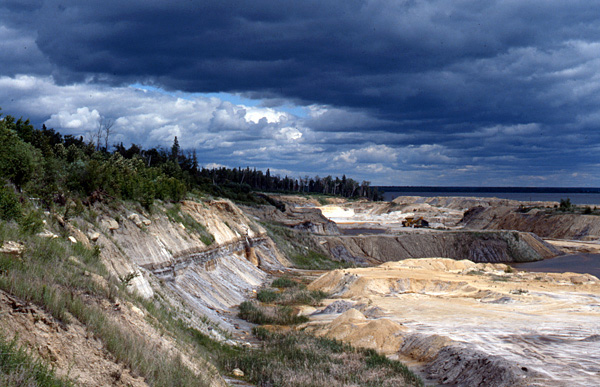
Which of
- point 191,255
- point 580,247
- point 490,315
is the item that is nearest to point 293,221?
point 580,247

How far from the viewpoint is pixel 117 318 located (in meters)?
10.5

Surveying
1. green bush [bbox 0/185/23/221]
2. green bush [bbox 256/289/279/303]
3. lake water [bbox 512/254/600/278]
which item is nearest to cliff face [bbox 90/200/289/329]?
green bush [bbox 256/289/279/303]

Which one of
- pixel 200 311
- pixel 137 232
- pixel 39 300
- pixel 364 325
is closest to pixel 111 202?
pixel 137 232

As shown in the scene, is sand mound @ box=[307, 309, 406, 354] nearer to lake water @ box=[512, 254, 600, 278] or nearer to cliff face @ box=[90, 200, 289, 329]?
cliff face @ box=[90, 200, 289, 329]

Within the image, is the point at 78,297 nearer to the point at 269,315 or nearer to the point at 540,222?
the point at 269,315

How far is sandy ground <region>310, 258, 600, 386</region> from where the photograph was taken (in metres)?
16.7

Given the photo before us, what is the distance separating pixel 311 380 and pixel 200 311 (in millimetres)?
10509

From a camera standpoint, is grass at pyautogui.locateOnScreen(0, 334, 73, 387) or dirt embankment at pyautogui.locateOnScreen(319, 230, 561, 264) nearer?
grass at pyautogui.locateOnScreen(0, 334, 73, 387)

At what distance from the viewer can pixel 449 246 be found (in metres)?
74.1

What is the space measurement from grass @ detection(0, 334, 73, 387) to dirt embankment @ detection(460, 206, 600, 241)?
10363cm

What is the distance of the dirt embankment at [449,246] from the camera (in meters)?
65.8

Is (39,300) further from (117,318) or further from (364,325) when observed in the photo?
(364,325)

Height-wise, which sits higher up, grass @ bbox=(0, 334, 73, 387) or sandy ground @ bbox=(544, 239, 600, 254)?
grass @ bbox=(0, 334, 73, 387)

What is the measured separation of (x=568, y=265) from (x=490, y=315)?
4810 cm
